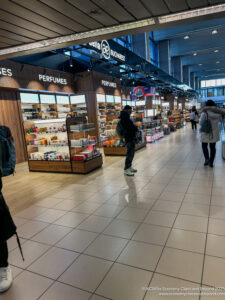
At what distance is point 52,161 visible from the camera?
6.15 m

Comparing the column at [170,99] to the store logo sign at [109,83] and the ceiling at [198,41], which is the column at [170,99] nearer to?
the ceiling at [198,41]

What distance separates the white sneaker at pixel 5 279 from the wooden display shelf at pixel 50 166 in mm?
3949

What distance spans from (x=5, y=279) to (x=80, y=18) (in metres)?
3.54

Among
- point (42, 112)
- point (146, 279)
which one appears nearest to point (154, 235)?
point (146, 279)

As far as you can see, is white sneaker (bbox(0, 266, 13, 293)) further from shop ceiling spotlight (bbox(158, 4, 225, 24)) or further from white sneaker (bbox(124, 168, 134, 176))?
shop ceiling spotlight (bbox(158, 4, 225, 24))

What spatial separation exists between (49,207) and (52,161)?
2.59 meters

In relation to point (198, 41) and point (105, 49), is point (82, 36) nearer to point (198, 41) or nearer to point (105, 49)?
point (105, 49)

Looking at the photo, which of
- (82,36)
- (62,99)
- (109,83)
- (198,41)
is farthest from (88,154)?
→ (198,41)

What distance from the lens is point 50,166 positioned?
20.4ft

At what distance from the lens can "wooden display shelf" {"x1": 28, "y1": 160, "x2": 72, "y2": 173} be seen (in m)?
5.96

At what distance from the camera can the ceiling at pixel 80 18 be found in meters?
2.79

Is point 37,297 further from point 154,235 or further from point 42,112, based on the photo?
point 42,112

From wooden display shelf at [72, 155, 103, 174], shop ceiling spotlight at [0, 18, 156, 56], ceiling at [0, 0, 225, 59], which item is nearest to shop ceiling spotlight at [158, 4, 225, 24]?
ceiling at [0, 0, 225, 59]

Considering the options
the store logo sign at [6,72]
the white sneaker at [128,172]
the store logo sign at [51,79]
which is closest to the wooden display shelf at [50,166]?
the white sneaker at [128,172]
